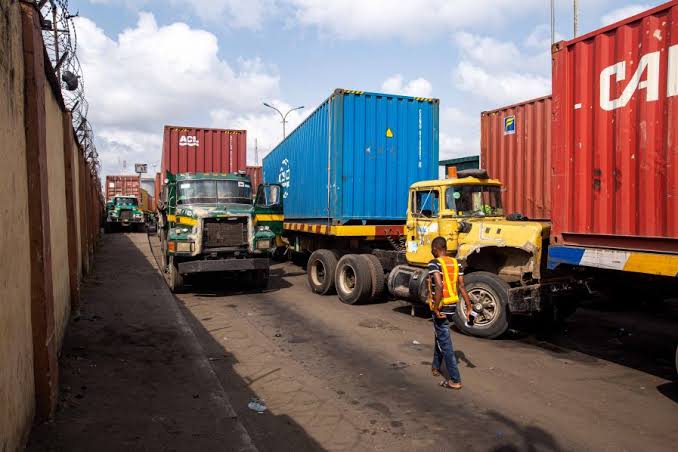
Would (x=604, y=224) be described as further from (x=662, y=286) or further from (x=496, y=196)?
(x=496, y=196)

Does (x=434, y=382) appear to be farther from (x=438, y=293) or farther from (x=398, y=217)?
(x=398, y=217)

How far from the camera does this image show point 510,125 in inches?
411

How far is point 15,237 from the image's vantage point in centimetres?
309

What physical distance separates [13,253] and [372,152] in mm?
7274

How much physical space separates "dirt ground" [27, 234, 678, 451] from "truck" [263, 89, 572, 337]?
765 mm

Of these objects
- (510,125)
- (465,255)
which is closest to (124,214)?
(510,125)

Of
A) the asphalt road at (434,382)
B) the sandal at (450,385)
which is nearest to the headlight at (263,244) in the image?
the asphalt road at (434,382)

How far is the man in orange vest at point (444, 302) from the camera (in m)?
4.84

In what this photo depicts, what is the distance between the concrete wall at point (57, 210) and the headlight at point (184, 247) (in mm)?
2581

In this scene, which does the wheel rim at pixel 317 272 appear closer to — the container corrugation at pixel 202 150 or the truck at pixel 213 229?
the truck at pixel 213 229

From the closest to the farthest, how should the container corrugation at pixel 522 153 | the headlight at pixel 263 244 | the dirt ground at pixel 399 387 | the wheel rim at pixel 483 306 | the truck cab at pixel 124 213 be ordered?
1. the dirt ground at pixel 399 387
2. the wheel rim at pixel 483 306
3. the container corrugation at pixel 522 153
4. the headlight at pixel 263 244
5. the truck cab at pixel 124 213

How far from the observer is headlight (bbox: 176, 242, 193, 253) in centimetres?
939

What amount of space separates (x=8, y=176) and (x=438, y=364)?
4.10 meters

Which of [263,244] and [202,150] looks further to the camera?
[202,150]
